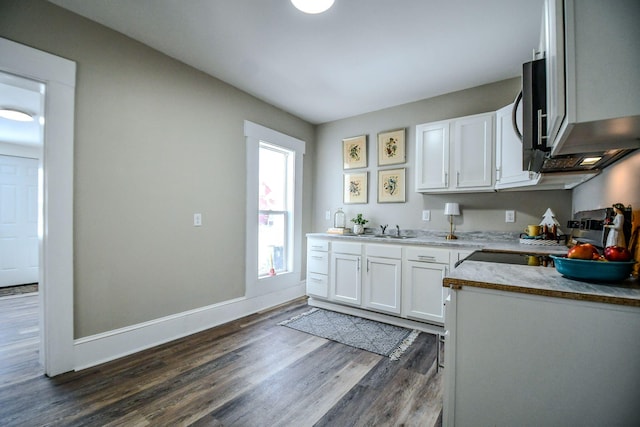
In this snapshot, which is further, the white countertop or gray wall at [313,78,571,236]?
gray wall at [313,78,571,236]

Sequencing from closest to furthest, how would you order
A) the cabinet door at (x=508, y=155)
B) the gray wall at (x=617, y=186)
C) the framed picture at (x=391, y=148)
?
1. the gray wall at (x=617, y=186)
2. the cabinet door at (x=508, y=155)
3. the framed picture at (x=391, y=148)

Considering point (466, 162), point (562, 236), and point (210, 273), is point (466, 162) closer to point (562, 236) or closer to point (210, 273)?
point (562, 236)

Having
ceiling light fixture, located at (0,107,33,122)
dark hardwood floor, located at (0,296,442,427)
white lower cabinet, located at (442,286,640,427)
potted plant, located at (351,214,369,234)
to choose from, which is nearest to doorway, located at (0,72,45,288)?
ceiling light fixture, located at (0,107,33,122)

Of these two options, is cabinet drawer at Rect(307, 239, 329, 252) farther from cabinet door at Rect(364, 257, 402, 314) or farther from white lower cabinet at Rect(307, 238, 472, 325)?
cabinet door at Rect(364, 257, 402, 314)

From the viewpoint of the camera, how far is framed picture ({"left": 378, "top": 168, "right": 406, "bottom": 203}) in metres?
3.50

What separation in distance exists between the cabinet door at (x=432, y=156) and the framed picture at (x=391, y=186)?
360 mm

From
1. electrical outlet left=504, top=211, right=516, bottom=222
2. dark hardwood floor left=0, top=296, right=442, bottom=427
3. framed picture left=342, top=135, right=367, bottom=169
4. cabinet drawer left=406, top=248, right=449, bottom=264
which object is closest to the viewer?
dark hardwood floor left=0, top=296, right=442, bottom=427

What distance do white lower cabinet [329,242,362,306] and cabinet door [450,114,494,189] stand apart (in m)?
1.29

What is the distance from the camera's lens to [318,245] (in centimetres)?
352

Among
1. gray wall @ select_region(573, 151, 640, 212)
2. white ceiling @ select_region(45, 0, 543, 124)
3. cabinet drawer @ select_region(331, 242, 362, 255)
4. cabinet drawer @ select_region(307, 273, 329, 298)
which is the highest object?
white ceiling @ select_region(45, 0, 543, 124)

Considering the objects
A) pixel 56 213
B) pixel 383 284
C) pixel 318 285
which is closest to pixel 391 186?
pixel 383 284

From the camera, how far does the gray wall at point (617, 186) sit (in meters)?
1.22

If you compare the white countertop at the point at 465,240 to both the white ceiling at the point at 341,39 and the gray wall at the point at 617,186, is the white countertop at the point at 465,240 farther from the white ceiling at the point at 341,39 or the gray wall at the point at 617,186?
the white ceiling at the point at 341,39

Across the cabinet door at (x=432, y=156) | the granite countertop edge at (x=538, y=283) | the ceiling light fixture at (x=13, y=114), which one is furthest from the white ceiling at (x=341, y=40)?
the granite countertop edge at (x=538, y=283)
